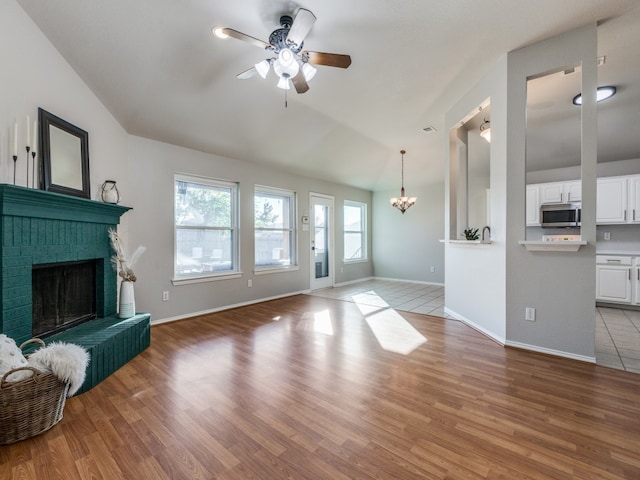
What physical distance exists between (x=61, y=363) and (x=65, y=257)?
48.4 inches

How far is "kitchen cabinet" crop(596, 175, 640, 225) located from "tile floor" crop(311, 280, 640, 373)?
1.42m

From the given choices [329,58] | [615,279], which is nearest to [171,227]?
[329,58]

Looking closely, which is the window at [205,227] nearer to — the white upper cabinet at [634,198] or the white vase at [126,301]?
the white vase at [126,301]

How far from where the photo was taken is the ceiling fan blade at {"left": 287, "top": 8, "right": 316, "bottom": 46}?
1.92m

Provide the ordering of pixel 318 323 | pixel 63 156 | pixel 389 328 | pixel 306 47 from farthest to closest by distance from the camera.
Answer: pixel 318 323, pixel 389 328, pixel 306 47, pixel 63 156

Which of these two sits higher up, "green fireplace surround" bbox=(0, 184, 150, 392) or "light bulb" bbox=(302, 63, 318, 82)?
"light bulb" bbox=(302, 63, 318, 82)

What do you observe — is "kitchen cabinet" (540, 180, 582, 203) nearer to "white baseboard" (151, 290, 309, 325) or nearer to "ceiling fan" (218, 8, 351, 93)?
"ceiling fan" (218, 8, 351, 93)

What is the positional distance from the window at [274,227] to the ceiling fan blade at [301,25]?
122 inches

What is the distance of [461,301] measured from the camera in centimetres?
388

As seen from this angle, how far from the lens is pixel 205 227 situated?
4.38 meters

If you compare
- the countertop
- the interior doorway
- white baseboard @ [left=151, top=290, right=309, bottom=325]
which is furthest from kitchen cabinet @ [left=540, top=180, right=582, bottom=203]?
white baseboard @ [left=151, top=290, right=309, bottom=325]

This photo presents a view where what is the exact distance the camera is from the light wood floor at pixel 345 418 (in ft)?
4.64

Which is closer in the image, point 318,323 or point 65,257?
point 65,257

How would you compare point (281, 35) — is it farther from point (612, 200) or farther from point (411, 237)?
point (411, 237)
